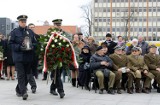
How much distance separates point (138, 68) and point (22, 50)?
4240 millimetres

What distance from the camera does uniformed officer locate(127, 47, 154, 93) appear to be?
11547 mm

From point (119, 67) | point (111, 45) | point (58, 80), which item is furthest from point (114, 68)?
point (58, 80)

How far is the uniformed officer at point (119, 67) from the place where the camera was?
1130 cm

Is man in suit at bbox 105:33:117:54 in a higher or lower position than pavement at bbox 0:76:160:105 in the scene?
higher

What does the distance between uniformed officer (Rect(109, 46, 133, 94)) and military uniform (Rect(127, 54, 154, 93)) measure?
0.19 metres

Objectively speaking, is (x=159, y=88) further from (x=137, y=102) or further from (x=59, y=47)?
(x=59, y=47)

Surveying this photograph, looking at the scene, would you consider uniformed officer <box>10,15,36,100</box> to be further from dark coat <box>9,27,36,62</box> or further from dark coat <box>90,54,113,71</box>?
dark coat <box>90,54,113,71</box>

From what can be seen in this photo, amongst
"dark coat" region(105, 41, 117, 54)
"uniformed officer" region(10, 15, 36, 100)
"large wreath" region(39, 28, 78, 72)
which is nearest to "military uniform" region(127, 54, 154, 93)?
"dark coat" region(105, 41, 117, 54)

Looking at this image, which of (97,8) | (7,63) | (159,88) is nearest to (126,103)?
(159,88)

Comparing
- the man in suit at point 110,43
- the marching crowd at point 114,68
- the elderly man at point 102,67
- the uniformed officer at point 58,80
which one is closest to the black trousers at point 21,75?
the marching crowd at point 114,68

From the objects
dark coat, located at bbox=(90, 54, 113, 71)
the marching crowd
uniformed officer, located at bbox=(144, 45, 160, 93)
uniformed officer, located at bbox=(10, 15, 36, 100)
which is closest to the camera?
uniformed officer, located at bbox=(10, 15, 36, 100)

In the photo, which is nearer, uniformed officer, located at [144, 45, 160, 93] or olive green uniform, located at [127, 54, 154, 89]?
olive green uniform, located at [127, 54, 154, 89]

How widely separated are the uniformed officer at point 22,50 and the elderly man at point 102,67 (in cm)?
250

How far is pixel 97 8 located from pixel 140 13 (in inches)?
490
